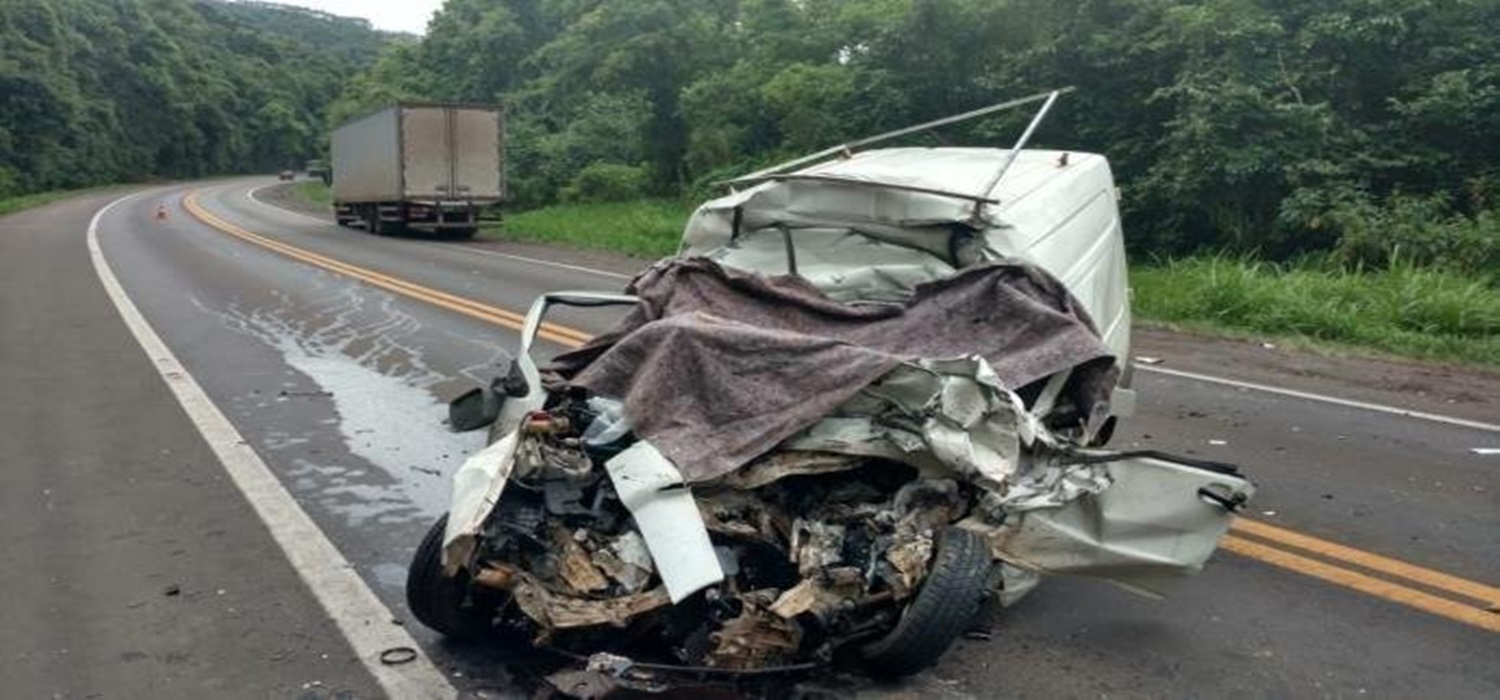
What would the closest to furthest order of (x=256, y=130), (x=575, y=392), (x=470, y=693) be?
1. (x=470, y=693)
2. (x=575, y=392)
3. (x=256, y=130)

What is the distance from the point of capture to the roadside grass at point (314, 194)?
165ft

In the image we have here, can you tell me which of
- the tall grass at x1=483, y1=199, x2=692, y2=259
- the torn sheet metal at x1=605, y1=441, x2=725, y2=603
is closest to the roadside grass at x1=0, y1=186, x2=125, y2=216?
the tall grass at x1=483, y1=199, x2=692, y2=259

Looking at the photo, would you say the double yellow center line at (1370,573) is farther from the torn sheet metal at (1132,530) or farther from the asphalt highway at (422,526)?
the torn sheet metal at (1132,530)

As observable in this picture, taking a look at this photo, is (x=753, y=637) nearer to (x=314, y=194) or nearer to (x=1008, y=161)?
(x=1008, y=161)

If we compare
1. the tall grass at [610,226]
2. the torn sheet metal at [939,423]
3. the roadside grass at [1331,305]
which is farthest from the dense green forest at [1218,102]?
the torn sheet metal at [939,423]

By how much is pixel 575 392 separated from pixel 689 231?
175 cm

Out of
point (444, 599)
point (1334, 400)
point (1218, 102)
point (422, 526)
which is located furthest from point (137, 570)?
point (1218, 102)

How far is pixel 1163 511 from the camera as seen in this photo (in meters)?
4.05

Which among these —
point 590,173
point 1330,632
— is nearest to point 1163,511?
point 1330,632

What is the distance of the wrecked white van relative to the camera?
3723 millimetres

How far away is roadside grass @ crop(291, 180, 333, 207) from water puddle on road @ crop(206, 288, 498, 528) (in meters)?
37.7

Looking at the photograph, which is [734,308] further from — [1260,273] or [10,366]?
[1260,273]

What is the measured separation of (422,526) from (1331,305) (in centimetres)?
992

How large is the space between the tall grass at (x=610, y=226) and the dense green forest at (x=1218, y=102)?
2.15 meters
